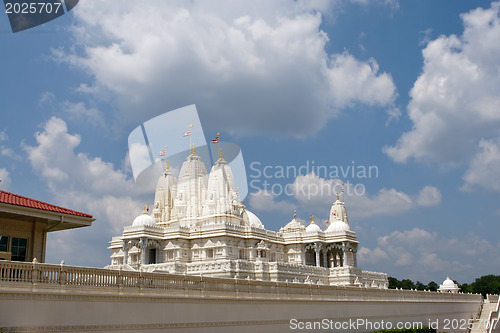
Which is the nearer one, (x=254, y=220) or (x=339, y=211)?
(x=254, y=220)

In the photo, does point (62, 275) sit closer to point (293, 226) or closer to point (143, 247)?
point (143, 247)

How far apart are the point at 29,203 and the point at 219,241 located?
4282 cm

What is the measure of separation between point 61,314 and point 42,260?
805 cm

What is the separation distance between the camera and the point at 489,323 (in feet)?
195

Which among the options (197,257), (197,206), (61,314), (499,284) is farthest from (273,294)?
(499,284)

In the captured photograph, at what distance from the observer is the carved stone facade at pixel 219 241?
6175 cm

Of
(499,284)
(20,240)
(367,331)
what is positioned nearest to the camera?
(20,240)

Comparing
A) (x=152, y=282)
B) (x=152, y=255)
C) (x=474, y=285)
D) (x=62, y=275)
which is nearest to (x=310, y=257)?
(x=152, y=255)

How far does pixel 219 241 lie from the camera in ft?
219

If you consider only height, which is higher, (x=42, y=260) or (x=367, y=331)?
(x=42, y=260)

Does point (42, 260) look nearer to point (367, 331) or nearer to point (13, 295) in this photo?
point (13, 295)

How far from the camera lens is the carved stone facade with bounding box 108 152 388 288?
61753 millimetres

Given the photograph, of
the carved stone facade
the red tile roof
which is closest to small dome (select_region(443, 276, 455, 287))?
the carved stone facade

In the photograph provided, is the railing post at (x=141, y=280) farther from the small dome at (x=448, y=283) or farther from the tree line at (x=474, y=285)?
the tree line at (x=474, y=285)
